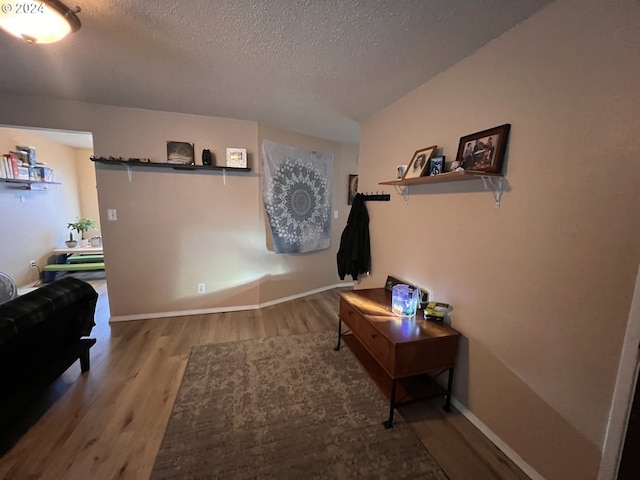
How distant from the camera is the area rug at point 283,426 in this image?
4.38 feet

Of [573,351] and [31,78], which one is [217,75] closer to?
[31,78]

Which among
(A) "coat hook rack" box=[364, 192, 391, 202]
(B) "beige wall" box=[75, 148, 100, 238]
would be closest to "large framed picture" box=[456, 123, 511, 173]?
(A) "coat hook rack" box=[364, 192, 391, 202]

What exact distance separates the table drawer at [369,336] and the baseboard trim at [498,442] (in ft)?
2.09

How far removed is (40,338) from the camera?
159cm

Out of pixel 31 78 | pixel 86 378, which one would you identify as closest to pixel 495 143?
pixel 86 378

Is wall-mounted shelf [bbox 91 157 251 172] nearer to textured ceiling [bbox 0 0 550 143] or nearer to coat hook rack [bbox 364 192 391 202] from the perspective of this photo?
textured ceiling [bbox 0 0 550 143]

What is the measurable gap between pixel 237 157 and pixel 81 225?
168 inches

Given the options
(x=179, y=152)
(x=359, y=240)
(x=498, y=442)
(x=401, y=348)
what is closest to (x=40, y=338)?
(x=179, y=152)

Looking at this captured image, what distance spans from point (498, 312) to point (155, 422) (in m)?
2.18

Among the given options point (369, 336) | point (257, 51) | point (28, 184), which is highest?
point (257, 51)

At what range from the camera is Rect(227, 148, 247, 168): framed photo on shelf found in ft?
9.73

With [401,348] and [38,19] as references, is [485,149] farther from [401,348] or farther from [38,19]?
[38,19]

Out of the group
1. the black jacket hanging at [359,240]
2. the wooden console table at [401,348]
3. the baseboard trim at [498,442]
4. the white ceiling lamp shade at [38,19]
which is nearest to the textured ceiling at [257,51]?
the white ceiling lamp shade at [38,19]

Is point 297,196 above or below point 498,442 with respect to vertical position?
above
